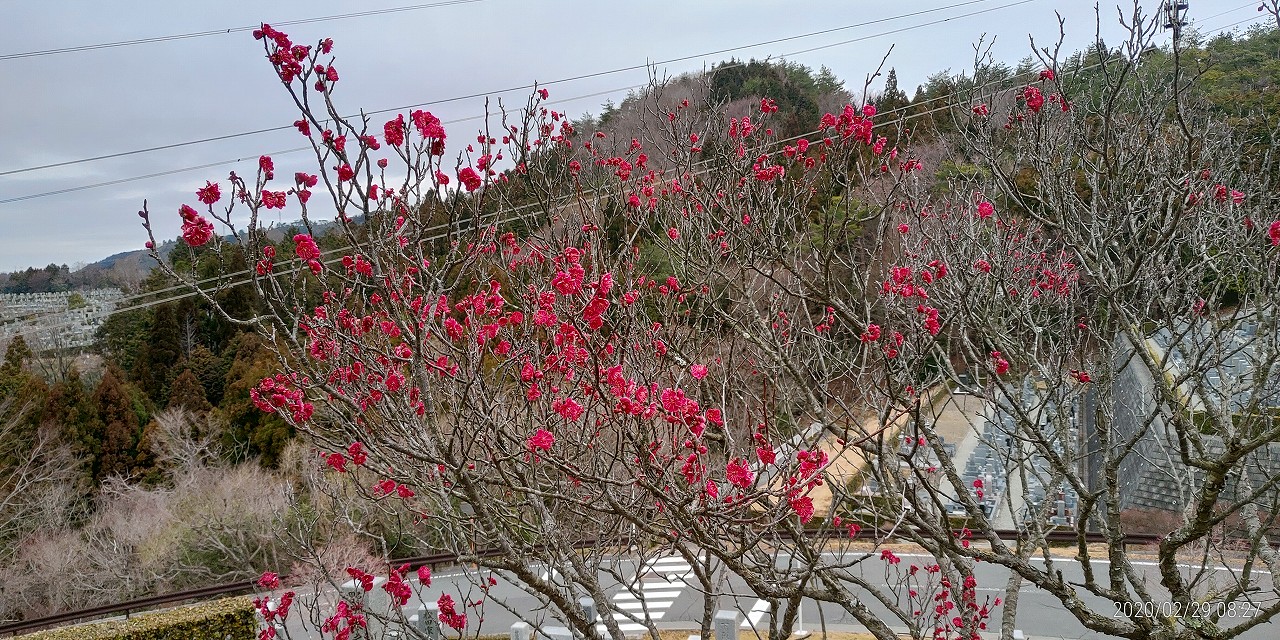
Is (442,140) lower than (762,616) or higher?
higher

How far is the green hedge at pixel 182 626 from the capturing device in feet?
26.2

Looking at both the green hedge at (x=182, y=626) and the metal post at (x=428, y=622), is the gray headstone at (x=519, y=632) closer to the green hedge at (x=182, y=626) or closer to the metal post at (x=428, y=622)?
the metal post at (x=428, y=622)

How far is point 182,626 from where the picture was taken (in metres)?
8.30

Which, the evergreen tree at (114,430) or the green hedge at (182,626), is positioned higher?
the evergreen tree at (114,430)

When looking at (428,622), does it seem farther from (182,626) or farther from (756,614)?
(756,614)

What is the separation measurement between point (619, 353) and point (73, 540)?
1354 centimetres

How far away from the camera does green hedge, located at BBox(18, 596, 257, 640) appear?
26.2 feet

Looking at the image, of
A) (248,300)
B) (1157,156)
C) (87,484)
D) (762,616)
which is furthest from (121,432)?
(1157,156)

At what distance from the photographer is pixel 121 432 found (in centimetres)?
1728

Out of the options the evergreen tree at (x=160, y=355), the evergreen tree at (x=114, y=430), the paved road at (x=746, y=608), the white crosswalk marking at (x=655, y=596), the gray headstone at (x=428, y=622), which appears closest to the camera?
the gray headstone at (x=428, y=622)

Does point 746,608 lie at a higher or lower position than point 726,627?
lower

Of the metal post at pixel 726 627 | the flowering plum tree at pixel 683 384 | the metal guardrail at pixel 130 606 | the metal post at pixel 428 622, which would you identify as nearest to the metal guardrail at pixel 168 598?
the metal guardrail at pixel 130 606

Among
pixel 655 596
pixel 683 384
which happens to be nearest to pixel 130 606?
pixel 655 596

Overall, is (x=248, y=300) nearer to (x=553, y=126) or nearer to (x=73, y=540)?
(x=73, y=540)
